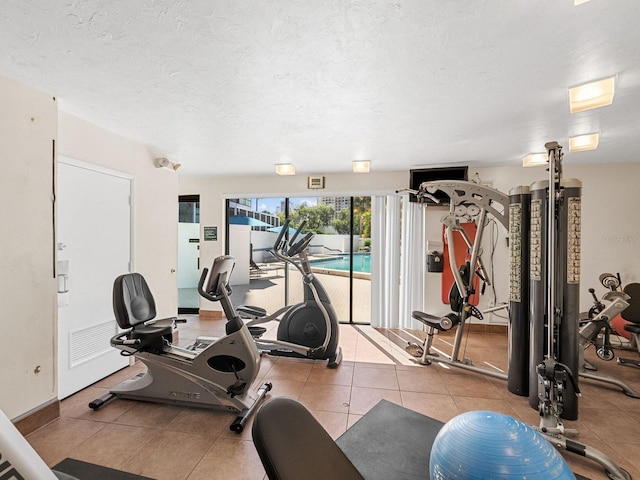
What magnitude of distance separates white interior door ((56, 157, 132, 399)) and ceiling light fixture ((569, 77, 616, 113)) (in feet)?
13.6

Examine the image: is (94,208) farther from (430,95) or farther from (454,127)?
(454,127)

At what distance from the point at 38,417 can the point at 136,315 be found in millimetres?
921

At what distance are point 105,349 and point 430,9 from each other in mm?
3906

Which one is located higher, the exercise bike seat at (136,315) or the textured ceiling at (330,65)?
the textured ceiling at (330,65)

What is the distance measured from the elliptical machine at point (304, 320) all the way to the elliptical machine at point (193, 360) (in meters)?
0.89

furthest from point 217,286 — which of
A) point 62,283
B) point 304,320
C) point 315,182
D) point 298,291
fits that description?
point 298,291

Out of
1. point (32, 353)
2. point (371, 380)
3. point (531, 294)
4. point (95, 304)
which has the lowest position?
point (371, 380)

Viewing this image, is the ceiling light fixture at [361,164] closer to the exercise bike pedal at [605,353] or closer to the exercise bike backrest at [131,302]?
the exercise bike backrest at [131,302]

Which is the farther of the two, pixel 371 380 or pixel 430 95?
pixel 371 380

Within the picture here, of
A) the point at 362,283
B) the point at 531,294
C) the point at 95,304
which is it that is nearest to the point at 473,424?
the point at 531,294

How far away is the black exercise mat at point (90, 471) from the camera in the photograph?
1820mm

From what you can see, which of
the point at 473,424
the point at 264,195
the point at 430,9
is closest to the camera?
the point at 473,424

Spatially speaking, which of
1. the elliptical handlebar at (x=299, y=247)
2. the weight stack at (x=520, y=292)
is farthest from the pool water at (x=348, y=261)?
the weight stack at (x=520, y=292)

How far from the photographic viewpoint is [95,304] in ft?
10.1
